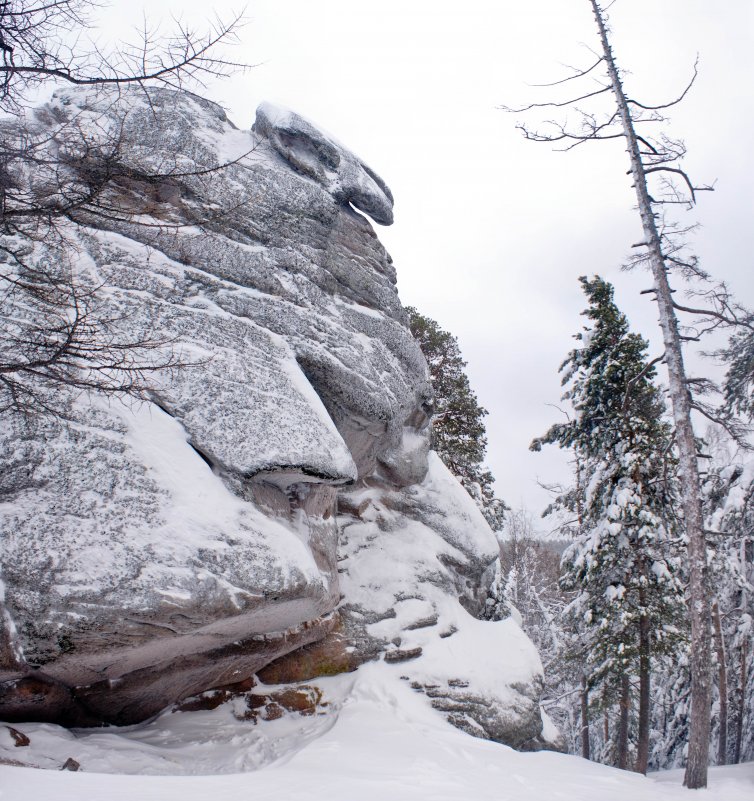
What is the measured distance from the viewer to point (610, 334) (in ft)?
49.6

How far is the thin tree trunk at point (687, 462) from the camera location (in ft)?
29.3

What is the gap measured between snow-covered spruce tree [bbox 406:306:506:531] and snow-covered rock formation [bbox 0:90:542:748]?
4608 mm

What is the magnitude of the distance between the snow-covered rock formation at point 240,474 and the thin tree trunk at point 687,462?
294 cm

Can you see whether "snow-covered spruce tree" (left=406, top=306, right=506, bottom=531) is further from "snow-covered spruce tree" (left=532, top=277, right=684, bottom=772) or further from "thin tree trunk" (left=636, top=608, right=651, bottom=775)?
"thin tree trunk" (left=636, top=608, right=651, bottom=775)

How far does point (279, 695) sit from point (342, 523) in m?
3.90

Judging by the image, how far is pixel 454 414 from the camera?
1956 cm

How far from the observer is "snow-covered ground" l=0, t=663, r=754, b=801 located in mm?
4730

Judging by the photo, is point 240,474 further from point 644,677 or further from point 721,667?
point 721,667

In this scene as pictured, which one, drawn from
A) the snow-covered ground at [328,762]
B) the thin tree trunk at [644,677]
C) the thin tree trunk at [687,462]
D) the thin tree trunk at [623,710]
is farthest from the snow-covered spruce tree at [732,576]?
the snow-covered ground at [328,762]

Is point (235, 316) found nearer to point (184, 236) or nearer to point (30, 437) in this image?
point (184, 236)

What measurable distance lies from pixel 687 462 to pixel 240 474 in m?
7.45

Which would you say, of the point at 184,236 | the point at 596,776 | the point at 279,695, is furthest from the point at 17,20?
the point at 596,776

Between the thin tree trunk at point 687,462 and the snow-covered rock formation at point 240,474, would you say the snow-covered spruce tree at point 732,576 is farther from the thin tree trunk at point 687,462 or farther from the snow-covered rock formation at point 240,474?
the snow-covered rock formation at point 240,474

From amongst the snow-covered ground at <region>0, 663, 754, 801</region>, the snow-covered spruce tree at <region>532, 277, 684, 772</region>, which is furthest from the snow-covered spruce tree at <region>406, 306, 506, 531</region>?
the snow-covered ground at <region>0, 663, 754, 801</region>
